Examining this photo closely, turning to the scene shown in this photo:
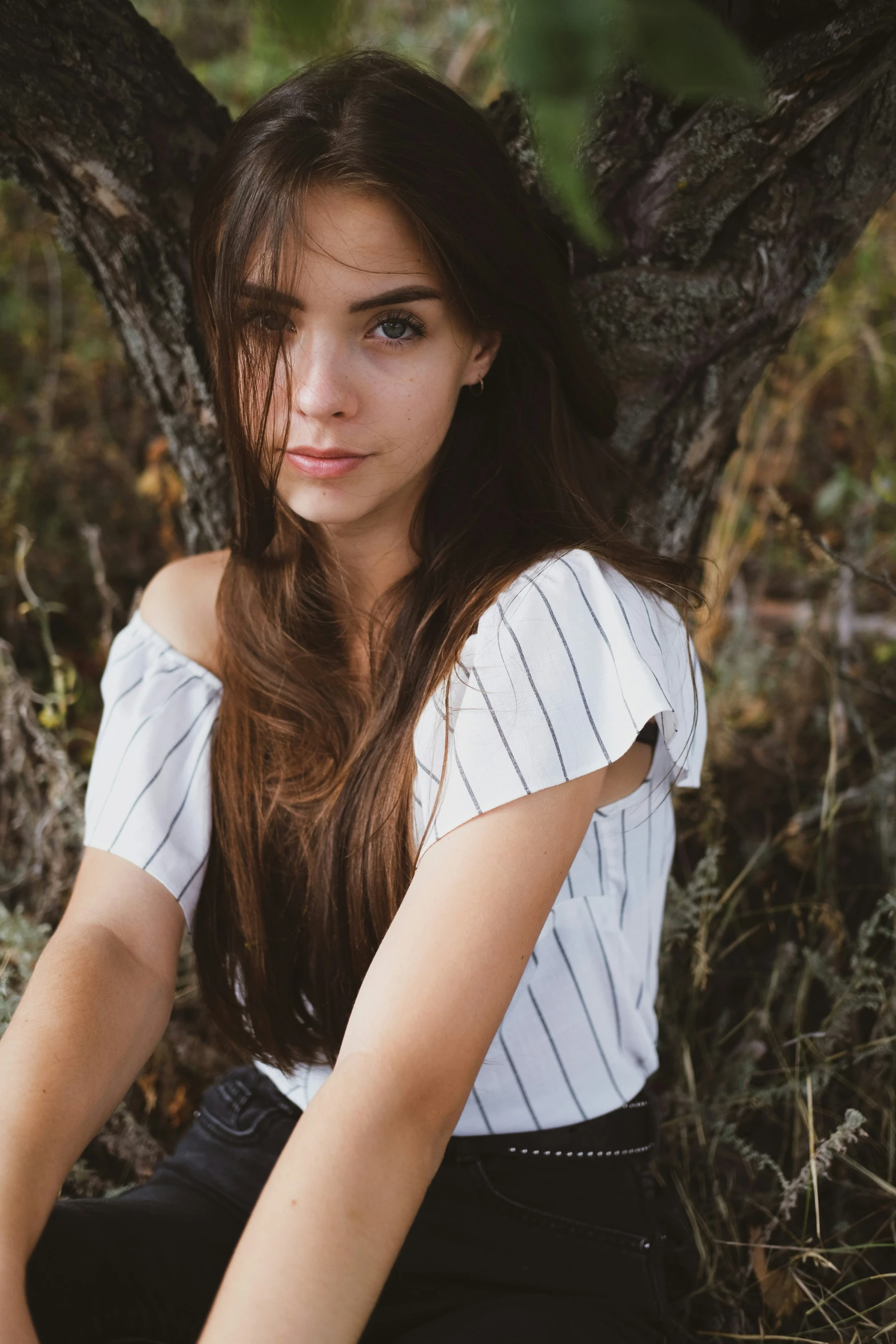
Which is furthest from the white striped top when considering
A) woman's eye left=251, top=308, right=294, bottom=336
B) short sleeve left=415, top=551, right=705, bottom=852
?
woman's eye left=251, top=308, right=294, bottom=336

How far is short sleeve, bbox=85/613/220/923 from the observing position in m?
1.41

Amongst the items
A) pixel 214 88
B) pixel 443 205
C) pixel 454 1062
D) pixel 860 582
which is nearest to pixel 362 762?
pixel 454 1062

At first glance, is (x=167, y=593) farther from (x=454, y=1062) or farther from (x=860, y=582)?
(x=860, y=582)

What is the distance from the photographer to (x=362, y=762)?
138 cm

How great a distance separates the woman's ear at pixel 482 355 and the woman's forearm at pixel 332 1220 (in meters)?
0.91

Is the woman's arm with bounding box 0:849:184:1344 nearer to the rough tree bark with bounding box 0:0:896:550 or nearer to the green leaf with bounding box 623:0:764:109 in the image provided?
the rough tree bark with bounding box 0:0:896:550

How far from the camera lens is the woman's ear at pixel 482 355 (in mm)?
1362

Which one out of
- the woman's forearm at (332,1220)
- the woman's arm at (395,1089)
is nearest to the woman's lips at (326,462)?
the woman's arm at (395,1089)

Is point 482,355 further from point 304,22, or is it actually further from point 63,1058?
point 63,1058

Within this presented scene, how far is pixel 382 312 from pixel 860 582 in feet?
5.92

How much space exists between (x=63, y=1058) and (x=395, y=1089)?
1.56 ft

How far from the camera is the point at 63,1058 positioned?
1227 mm

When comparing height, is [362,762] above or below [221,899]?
above

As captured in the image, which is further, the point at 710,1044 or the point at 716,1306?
the point at 710,1044
